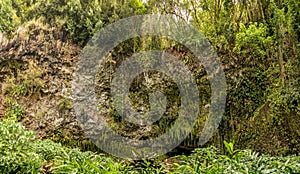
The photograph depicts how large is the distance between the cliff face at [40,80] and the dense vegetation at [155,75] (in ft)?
0.07

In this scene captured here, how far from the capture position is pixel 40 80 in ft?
18.5

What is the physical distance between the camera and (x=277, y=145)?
3826 millimetres

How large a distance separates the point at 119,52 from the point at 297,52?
11.6 feet

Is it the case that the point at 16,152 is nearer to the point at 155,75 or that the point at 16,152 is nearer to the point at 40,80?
the point at 40,80

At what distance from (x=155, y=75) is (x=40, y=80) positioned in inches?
98.2

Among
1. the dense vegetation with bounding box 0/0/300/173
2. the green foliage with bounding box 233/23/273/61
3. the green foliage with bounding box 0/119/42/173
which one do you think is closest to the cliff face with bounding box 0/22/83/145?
the dense vegetation with bounding box 0/0/300/173

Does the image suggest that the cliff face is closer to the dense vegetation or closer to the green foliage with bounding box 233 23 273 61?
the dense vegetation

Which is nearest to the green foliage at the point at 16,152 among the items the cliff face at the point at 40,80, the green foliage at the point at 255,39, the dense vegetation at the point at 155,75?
the dense vegetation at the point at 155,75

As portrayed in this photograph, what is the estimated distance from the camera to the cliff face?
5.38 meters

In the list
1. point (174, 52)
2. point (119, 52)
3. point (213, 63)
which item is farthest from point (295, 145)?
point (119, 52)

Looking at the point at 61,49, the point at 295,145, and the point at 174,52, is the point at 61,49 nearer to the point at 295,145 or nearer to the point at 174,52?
the point at 174,52

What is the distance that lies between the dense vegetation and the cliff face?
0.02 meters

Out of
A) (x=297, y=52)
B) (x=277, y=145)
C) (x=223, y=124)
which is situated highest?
(x=297, y=52)

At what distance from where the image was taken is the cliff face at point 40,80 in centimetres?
538
